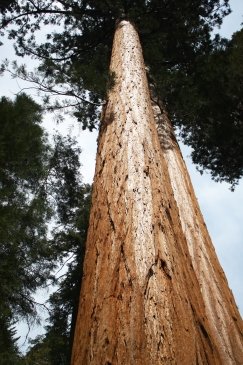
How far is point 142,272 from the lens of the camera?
6.12 feet

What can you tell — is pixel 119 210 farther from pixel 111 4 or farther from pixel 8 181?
pixel 111 4

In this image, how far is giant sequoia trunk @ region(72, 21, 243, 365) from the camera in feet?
5.33

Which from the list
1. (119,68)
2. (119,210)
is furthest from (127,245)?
(119,68)

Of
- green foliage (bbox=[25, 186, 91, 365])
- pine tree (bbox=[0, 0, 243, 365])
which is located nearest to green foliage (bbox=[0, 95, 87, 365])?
green foliage (bbox=[25, 186, 91, 365])

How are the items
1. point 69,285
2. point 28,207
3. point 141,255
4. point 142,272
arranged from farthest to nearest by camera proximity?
point 69,285 < point 28,207 < point 141,255 < point 142,272

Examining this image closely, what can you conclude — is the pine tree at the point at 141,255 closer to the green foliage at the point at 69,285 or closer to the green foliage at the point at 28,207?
the green foliage at the point at 28,207

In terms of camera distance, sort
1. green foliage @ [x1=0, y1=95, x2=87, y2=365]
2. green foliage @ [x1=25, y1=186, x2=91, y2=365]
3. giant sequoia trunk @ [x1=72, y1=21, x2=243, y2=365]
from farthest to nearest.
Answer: green foliage @ [x1=25, y1=186, x2=91, y2=365] → green foliage @ [x1=0, y1=95, x2=87, y2=365] → giant sequoia trunk @ [x1=72, y1=21, x2=243, y2=365]

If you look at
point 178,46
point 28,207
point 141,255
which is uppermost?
point 178,46

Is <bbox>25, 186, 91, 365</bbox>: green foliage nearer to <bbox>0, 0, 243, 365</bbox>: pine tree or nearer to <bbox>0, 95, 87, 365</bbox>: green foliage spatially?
<bbox>0, 95, 87, 365</bbox>: green foliage

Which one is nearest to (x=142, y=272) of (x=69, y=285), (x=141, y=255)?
(x=141, y=255)

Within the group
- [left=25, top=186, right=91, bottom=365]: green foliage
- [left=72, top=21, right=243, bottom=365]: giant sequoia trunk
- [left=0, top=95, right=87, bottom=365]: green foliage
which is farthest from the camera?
[left=25, top=186, right=91, bottom=365]: green foliage

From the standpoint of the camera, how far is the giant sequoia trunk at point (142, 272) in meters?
1.63

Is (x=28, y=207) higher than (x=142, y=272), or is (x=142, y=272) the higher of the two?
(x=28, y=207)

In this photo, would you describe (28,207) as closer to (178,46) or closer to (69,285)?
(69,285)
